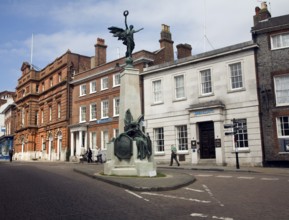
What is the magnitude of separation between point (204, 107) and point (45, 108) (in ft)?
100

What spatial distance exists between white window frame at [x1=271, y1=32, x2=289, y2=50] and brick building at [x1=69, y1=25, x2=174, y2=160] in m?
12.0

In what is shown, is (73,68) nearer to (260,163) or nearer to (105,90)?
(105,90)

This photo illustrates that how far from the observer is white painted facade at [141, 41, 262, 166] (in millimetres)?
22781

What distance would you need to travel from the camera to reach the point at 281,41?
2217cm

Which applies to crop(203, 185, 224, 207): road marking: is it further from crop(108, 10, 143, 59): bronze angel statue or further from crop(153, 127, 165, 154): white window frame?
crop(153, 127, 165, 154): white window frame

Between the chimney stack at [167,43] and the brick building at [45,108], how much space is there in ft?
46.6

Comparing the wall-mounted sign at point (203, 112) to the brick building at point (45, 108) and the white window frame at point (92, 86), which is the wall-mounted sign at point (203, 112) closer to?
the white window frame at point (92, 86)

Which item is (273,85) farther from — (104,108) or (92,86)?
(92,86)

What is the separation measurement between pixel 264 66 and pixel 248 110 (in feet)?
10.7

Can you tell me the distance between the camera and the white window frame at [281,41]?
72.2ft

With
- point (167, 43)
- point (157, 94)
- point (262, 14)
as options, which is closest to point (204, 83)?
point (157, 94)

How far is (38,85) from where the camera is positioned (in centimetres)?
5203

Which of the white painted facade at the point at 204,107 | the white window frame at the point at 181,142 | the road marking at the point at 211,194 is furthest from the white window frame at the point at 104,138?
the road marking at the point at 211,194

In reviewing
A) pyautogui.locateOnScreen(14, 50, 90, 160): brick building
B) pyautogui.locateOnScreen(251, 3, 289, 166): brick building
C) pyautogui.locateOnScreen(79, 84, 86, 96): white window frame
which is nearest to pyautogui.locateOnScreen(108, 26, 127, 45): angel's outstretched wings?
pyautogui.locateOnScreen(251, 3, 289, 166): brick building
